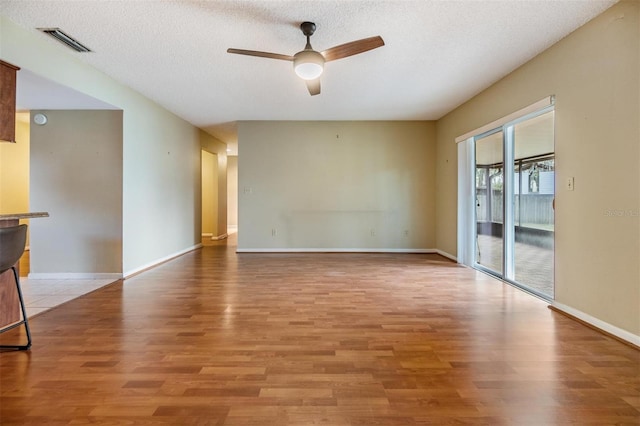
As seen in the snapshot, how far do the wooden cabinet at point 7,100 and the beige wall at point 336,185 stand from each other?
3.50 metres

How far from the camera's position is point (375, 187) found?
5934 millimetres

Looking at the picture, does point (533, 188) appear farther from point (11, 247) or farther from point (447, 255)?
point (11, 247)

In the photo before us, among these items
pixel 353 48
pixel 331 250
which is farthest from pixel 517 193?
pixel 331 250

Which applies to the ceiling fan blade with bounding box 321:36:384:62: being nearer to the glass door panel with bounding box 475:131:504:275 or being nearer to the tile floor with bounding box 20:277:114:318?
the glass door panel with bounding box 475:131:504:275

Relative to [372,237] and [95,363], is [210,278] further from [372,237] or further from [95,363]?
[372,237]

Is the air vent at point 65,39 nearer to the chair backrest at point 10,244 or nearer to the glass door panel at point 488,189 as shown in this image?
the chair backrest at point 10,244

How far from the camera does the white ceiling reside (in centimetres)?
230

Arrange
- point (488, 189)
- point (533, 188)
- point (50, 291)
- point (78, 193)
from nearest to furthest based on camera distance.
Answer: point (50, 291)
point (78, 193)
point (533, 188)
point (488, 189)

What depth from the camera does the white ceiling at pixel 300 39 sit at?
90.6 inches

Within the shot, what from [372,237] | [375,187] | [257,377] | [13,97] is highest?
[13,97]

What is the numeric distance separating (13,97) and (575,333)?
16.3 feet

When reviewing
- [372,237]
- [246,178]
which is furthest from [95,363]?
[372,237]

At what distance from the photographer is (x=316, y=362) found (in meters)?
1.88

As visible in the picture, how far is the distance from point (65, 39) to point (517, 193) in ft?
16.8
